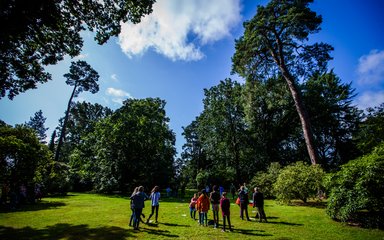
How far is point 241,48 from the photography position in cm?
2370

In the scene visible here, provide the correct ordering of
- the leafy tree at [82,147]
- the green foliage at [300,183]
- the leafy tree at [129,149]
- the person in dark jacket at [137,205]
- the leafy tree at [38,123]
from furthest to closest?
the leafy tree at [38,123]
the leafy tree at [82,147]
the leafy tree at [129,149]
the green foliage at [300,183]
the person in dark jacket at [137,205]

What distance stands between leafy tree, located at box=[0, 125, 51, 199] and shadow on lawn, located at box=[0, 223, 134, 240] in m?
8.50

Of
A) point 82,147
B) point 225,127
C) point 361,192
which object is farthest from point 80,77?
point 361,192

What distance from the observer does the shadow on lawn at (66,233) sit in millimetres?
8984

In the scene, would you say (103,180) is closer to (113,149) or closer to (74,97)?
(113,149)

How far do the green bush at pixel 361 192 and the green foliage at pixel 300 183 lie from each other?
509 cm

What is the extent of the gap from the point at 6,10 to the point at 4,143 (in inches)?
428

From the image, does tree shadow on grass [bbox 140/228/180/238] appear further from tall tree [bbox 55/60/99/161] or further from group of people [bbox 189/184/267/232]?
tall tree [bbox 55/60/99/161]

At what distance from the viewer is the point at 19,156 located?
17.5 metres

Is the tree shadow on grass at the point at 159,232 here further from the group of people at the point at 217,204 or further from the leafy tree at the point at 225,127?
the leafy tree at the point at 225,127

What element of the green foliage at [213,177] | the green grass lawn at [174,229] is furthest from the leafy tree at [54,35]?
the green foliage at [213,177]

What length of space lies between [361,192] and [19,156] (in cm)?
2269

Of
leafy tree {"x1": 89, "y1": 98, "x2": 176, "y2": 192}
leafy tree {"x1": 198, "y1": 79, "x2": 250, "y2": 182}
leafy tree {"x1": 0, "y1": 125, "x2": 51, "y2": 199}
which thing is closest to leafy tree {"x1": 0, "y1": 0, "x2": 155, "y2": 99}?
leafy tree {"x1": 0, "y1": 125, "x2": 51, "y2": 199}

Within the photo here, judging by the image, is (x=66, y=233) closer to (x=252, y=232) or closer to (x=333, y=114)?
(x=252, y=232)
